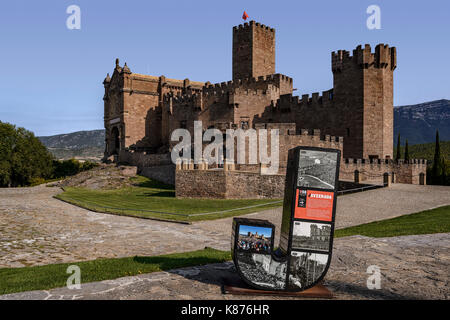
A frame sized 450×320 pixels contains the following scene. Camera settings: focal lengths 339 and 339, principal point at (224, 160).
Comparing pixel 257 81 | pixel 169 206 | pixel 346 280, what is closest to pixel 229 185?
pixel 169 206

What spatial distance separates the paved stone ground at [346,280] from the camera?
5.38 m

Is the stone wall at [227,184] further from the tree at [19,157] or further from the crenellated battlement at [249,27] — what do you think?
the tree at [19,157]

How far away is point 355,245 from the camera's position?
9188mm

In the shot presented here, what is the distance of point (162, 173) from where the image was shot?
38.2 m

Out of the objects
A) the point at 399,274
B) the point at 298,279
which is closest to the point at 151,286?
the point at 298,279

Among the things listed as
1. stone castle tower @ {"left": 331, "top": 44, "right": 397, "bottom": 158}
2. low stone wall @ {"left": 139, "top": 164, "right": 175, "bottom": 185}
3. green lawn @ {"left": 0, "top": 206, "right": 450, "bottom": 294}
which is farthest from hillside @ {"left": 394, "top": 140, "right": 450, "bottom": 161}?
green lawn @ {"left": 0, "top": 206, "right": 450, "bottom": 294}

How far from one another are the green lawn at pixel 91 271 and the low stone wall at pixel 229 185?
667 inches

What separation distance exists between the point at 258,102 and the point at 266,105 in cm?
97

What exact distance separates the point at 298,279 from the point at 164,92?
164 feet

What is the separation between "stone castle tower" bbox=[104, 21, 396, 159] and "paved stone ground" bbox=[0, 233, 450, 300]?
21.8 meters

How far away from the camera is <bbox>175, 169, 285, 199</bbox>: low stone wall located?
82.9 ft

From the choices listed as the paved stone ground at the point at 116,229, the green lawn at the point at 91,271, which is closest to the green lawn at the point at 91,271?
the green lawn at the point at 91,271

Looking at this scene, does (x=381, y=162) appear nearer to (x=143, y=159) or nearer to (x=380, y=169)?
(x=380, y=169)
